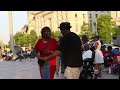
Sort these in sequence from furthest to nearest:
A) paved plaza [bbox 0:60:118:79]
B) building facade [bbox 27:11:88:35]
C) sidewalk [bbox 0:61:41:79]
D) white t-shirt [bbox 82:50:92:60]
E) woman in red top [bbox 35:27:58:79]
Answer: building facade [bbox 27:11:88:35], sidewalk [bbox 0:61:41:79], paved plaza [bbox 0:60:118:79], white t-shirt [bbox 82:50:92:60], woman in red top [bbox 35:27:58:79]

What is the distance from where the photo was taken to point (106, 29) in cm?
5697

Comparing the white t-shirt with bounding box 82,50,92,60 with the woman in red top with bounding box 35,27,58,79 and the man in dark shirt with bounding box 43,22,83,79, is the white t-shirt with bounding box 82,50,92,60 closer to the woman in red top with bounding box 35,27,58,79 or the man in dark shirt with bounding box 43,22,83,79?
the woman in red top with bounding box 35,27,58,79

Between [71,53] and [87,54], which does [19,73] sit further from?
[71,53]

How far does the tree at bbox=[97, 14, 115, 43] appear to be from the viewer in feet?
185

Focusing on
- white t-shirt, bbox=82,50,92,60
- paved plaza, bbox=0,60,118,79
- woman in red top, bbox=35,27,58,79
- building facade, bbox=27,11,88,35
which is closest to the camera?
woman in red top, bbox=35,27,58,79

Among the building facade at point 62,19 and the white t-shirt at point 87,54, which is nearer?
the white t-shirt at point 87,54

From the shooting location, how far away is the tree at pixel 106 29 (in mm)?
56469

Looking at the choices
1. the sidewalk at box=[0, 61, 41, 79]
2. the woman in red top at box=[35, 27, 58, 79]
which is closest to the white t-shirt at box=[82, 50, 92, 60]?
the sidewalk at box=[0, 61, 41, 79]

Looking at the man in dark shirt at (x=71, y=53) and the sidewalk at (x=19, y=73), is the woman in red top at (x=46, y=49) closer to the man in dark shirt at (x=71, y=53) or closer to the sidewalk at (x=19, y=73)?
the man in dark shirt at (x=71, y=53)

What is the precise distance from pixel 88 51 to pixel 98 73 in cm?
108

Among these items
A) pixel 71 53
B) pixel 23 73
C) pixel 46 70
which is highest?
pixel 71 53

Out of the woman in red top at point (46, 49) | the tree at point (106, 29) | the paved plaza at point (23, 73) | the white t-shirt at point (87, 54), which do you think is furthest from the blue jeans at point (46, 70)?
the tree at point (106, 29)

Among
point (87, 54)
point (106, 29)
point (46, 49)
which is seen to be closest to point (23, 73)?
point (87, 54)
